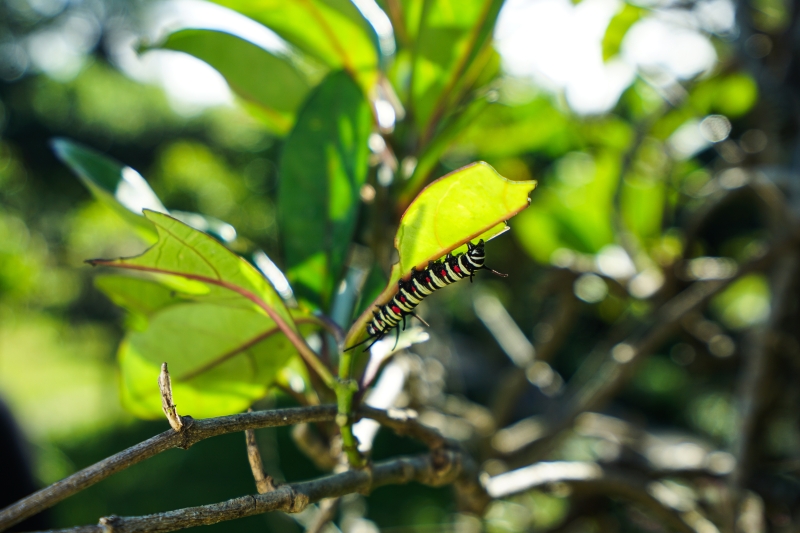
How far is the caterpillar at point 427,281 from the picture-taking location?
36 cm

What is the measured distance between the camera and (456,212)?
0.35 m

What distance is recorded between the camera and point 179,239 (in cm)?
40

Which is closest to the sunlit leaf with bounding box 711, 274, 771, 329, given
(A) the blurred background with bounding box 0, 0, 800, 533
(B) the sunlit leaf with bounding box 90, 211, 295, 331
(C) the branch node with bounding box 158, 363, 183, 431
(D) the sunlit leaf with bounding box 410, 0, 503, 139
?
(A) the blurred background with bounding box 0, 0, 800, 533

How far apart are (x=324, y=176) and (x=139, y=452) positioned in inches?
12.3

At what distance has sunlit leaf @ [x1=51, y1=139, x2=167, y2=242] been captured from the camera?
490 mm

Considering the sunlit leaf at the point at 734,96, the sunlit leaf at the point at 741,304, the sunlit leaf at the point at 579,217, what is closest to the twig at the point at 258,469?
the sunlit leaf at the point at 579,217

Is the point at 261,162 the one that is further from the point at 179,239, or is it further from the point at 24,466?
the point at 179,239

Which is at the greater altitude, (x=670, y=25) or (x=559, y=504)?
(x=670, y=25)

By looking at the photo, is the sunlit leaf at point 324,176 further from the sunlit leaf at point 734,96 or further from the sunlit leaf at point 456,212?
the sunlit leaf at point 734,96

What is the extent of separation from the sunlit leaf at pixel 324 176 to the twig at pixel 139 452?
0.20 meters

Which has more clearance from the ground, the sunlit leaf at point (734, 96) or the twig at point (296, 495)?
the sunlit leaf at point (734, 96)

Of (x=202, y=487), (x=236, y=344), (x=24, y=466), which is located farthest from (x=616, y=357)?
(x=202, y=487)

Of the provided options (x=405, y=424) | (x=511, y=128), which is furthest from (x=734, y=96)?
(x=405, y=424)

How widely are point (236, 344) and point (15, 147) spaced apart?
6249mm
